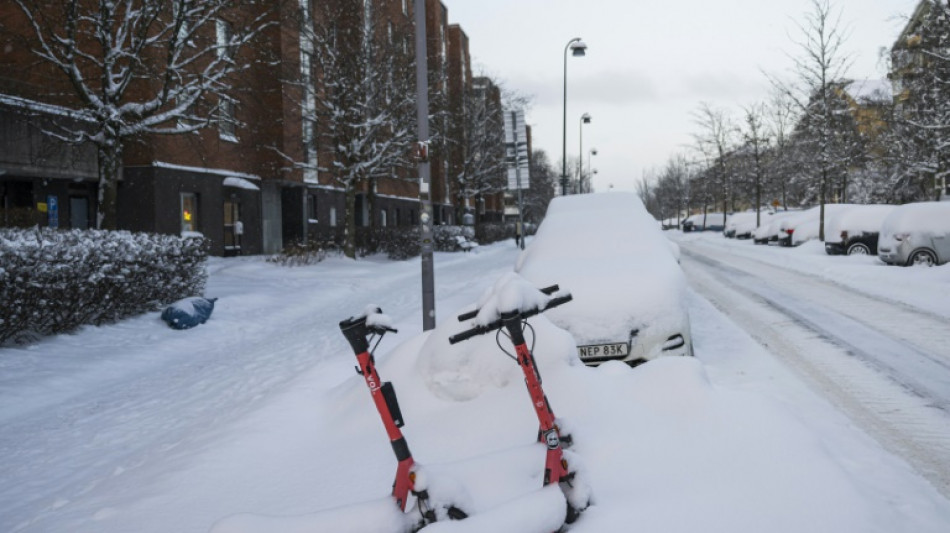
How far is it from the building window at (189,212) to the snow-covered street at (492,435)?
47.4 feet

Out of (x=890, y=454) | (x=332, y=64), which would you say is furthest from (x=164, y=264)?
(x=332, y=64)

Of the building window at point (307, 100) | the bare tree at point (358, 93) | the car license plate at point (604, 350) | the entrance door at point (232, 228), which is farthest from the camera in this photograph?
the entrance door at point (232, 228)

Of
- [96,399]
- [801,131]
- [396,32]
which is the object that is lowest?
[96,399]

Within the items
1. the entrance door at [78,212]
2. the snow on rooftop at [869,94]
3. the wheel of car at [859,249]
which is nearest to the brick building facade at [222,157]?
the entrance door at [78,212]

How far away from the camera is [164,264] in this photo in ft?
32.8

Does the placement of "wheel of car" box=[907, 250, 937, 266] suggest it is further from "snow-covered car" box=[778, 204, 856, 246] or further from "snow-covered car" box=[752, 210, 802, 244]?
"snow-covered car" box=[752, 210, 802, 244]

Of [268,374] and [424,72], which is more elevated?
[424,72]

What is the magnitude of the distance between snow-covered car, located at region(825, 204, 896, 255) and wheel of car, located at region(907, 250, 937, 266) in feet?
15.9

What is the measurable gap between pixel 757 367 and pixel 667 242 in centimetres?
192

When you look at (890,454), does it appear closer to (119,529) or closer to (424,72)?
(119,529)

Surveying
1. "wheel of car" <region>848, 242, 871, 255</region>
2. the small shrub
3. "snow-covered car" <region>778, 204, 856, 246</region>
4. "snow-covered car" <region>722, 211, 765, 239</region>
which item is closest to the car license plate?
the small shrub

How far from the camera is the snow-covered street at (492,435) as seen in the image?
3021 millimetres

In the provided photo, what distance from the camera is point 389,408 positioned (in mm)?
2482

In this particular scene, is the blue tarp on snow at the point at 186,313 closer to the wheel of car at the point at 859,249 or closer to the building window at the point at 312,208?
the wheel of car at the point at 859,249
